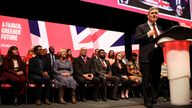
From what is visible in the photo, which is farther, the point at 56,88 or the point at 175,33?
the point at 56,88

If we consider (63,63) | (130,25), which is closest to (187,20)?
(130,25)

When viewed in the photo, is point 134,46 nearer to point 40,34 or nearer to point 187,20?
point 187,20

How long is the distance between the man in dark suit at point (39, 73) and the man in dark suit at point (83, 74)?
55 cm

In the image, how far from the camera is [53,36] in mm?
6078

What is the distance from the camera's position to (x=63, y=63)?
5430 millimetres

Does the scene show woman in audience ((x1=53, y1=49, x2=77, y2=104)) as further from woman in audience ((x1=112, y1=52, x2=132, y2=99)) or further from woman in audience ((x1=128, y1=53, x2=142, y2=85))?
woman in audience ((x1=128, y1=53, x2=142, y2=85))

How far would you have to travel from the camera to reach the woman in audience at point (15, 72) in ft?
16.1

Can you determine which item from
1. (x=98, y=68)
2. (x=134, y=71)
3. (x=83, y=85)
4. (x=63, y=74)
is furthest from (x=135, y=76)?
(x=63, y=74)

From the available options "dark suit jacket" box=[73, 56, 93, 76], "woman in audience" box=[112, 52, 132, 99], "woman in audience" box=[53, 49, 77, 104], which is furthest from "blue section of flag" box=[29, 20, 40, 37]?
"woman in audience" box=[112, 52, 132, 99]

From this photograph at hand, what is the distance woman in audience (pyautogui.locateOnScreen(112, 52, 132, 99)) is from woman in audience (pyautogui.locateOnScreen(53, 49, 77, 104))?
1.09 metres

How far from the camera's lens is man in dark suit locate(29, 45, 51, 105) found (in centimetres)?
499

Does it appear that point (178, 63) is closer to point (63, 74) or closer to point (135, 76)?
point (63, 74)

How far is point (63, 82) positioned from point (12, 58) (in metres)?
0.92

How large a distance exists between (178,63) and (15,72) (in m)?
2.94
